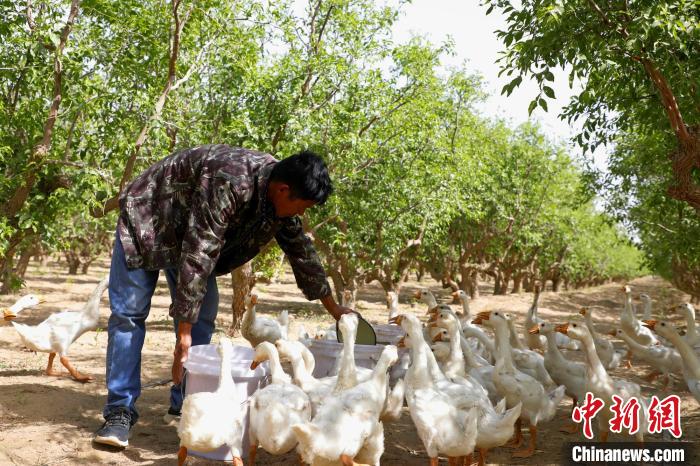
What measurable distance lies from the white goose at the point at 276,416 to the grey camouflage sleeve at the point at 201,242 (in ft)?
2.31

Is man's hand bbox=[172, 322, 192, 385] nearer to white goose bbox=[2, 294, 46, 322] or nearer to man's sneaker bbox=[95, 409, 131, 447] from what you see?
man's sneaker bbox=[95, 409, 131, 447]

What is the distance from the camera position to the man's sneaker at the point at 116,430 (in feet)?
14.5

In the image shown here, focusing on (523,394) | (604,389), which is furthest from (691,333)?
(523,394)

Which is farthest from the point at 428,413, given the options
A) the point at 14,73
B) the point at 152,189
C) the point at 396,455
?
the point at 14,73

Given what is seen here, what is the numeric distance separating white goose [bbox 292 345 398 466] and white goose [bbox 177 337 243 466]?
0.50 metres

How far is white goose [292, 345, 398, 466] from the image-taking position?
12.1 feet

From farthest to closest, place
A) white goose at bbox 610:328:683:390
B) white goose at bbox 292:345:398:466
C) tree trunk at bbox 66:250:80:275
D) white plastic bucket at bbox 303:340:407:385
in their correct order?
1. tree trunk at bbox 66:250:80:275
2. white goose at bbox 610:328:683:390
3. white plastic bucket at bbox 303:340:407:385
4. white goose at bbox 292:345:398:466

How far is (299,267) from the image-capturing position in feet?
16.6

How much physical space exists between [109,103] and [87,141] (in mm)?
617

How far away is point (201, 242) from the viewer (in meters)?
4.08

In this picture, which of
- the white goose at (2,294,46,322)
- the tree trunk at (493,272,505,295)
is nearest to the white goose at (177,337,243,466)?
the white goose at (2,294,46,322)

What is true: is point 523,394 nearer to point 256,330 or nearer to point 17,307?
point 256,330

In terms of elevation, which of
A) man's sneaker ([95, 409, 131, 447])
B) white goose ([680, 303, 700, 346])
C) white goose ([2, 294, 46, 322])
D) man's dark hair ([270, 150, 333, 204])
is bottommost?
man's sneaker ([95, 409, 131, 447])

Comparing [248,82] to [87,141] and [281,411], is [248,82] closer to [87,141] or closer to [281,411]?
[87,141]
